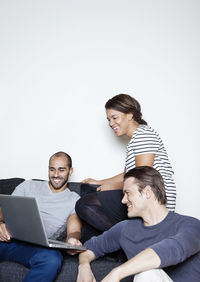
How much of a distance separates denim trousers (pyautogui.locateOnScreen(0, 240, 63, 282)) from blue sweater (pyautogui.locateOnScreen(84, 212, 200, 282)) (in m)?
0.20

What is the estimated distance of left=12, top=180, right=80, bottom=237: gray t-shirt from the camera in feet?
7.57

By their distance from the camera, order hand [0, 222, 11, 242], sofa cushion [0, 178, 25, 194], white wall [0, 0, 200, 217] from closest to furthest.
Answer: hand [0, 222, 11, 242]
sofa cushion [0, 178, 25, 194]
white wall [0, 0, 200, 217]

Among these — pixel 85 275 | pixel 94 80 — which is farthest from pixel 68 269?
pixel 94 80

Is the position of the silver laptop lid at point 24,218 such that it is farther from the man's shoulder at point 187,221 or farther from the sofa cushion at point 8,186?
the sofa cushion at point 8,186

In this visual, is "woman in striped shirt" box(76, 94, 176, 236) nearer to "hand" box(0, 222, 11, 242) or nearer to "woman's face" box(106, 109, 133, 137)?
Answer: "woman's face" box(106, 109, 133, 137)

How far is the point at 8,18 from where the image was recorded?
3.40 m

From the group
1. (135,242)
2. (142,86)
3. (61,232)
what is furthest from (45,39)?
(135,242)

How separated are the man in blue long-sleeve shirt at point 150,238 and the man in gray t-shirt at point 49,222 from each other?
0.18 meters

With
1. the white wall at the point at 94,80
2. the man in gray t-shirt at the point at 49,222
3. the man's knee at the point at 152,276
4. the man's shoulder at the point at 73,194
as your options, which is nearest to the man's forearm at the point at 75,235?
the man in gray t-shirt at the point at 49,222

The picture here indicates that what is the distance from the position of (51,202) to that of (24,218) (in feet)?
2.07

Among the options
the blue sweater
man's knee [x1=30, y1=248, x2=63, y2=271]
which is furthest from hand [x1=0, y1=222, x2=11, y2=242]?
the blue sweater

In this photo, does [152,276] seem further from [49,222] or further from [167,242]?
[49,222]

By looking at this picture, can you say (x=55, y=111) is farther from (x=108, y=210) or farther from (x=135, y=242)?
(x=135, y=242)

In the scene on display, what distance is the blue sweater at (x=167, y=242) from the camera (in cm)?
140
